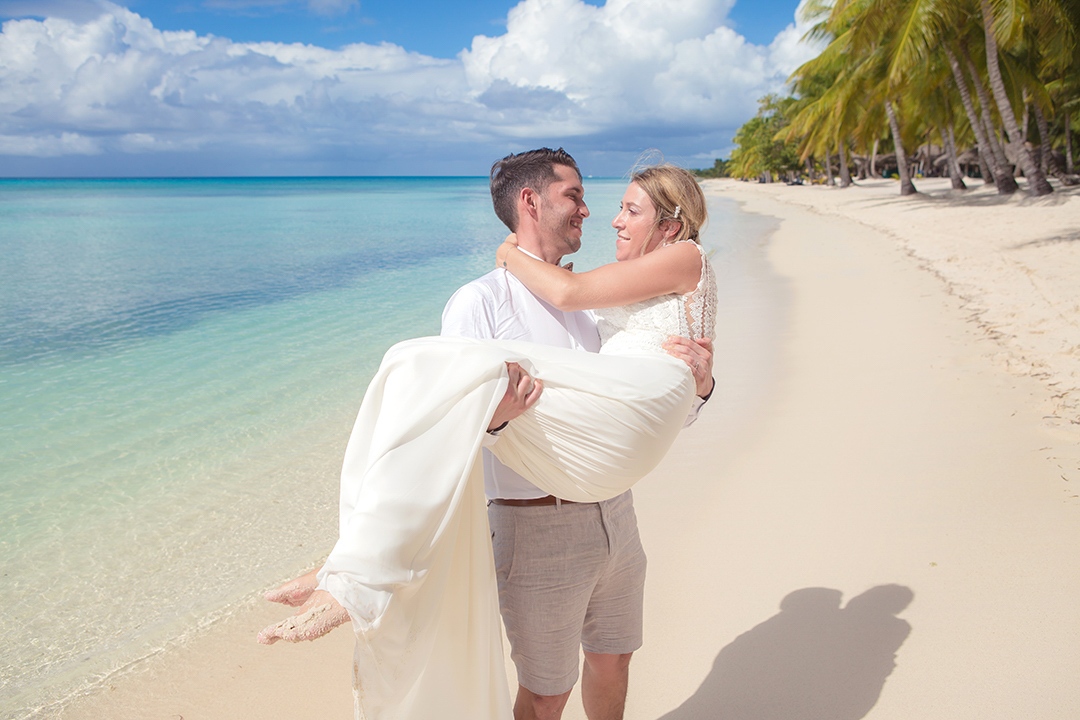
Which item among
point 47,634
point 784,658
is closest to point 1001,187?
point 784,658

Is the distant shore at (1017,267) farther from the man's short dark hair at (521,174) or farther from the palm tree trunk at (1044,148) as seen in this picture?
the man's short dark hair at (521,174)

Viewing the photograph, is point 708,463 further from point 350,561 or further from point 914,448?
point 350,561

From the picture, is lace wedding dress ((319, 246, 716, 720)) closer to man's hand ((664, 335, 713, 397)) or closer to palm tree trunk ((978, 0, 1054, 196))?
man's hand ((664, 335, 713, 397))

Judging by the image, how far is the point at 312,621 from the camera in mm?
1483

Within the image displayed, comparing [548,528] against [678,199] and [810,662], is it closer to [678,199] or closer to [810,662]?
[678,199]

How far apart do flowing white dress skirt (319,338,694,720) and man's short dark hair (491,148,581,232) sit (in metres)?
0.60

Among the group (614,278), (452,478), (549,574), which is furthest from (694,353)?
(452,478)

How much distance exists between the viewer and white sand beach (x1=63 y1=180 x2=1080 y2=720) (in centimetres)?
293

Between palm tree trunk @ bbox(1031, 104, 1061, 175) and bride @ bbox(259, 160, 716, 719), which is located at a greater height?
palm tree trunk @ bbox(1031, 104, 1061, 175)

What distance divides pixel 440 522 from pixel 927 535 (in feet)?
10.5

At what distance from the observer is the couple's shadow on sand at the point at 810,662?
2.83m

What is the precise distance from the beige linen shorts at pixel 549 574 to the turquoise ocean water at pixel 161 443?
2.38 m

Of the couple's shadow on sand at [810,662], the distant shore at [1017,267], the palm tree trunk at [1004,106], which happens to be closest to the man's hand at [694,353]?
the couple's shadow on sand at [810,662]

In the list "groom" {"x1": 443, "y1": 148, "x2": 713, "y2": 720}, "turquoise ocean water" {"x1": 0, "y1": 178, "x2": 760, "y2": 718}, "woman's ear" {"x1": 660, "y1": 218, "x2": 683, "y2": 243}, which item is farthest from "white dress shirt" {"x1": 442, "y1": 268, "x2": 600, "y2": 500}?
"turquoise ocean water" {"x1": 0, "y1": 178, "x2": 760, "y2": 718}
